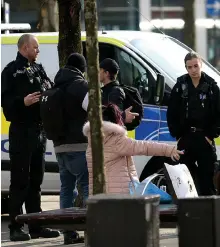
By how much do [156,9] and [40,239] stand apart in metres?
31.2

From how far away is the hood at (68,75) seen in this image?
10297mm

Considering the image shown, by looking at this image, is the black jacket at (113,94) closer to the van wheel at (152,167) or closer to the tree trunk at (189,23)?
the van wheel at (152,167)

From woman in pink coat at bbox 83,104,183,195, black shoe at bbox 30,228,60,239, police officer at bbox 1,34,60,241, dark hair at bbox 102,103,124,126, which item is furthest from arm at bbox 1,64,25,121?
woman in pink coat at bbox 83,104,183,195

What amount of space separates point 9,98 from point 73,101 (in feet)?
2.80

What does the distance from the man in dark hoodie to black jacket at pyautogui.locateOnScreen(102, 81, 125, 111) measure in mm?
246


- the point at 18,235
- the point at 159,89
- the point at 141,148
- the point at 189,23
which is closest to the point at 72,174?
the point at 18,235

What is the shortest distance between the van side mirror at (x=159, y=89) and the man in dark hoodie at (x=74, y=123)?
2.15 metres

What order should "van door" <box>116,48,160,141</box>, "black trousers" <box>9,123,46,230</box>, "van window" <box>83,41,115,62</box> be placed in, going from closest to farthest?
"black trousers" <box>9,123,46,230</box>, "van door" <box>116,48,160,141</box>, "van window" <box>83,41,115,62</box>

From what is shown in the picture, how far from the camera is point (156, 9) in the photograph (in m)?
41.8

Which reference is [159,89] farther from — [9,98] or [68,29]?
[9,98]

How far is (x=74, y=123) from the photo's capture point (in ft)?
33.8

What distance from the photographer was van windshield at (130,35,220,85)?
1293cm

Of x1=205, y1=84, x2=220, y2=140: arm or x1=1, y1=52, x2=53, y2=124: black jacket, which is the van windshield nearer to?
x1=205, y1=84, x2=220, y2=140: arm

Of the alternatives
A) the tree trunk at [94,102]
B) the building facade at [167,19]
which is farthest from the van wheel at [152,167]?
the building facade at [167,19]
